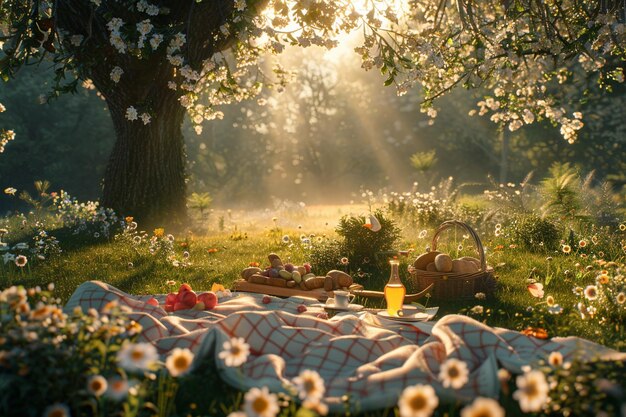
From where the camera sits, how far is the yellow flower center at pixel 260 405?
286 centimetres

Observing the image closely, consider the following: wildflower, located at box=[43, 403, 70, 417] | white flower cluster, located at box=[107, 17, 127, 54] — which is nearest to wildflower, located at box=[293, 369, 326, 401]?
wildflower, located at box=[43, 403, 70, 417]

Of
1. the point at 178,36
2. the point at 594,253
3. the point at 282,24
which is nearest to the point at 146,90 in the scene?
the point at 178,36

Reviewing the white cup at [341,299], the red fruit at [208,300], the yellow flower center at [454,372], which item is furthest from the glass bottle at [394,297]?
the yellow flower center at [454,372]

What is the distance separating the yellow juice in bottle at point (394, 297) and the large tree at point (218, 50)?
298 centimetres

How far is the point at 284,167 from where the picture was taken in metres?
39.7

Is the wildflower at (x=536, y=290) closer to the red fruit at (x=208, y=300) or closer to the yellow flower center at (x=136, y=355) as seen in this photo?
the red fruit at (x=208, y=300)

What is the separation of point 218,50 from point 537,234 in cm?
610

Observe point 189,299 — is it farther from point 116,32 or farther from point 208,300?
point 116,32

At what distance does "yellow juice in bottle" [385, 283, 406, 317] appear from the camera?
245 inches

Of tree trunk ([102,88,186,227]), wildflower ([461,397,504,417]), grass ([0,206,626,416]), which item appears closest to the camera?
wildflower ([461,397,504,417])

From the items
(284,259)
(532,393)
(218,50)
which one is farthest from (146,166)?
(532,393)

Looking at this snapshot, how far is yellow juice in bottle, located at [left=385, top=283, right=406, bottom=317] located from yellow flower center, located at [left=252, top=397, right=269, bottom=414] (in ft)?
11.5

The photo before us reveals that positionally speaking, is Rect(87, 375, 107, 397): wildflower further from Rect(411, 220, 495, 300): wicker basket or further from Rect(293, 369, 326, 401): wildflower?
Rect(411, 220, 495, 300): wicker basket

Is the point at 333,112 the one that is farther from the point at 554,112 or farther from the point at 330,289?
the point at 330,289
